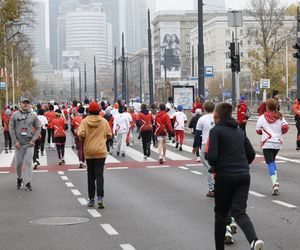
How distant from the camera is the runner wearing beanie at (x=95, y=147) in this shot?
12352 mm

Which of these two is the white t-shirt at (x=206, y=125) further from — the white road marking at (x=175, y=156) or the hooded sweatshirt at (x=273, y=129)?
the white road marking at (x=175, y=156)

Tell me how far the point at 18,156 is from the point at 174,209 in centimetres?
446

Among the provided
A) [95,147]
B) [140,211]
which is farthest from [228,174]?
[95,147]

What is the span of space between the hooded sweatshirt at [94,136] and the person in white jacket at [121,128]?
39.8 ft

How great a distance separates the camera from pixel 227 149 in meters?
7.80

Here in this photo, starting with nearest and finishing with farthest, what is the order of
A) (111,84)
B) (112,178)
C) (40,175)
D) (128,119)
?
(112,178)
(40,175)
(128,119)
(111,84)

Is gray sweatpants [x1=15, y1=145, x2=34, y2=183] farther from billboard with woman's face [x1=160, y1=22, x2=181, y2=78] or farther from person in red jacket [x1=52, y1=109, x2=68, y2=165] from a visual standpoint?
billboard with woman's face [x1=160, y1=22, x2=181, y2=78]

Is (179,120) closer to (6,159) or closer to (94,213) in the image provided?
(6,159)

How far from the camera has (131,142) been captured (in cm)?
3180

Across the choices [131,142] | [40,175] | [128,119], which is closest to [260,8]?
[131,142]

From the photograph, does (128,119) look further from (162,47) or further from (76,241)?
(162,47)

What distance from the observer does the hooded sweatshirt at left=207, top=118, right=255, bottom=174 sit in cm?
773

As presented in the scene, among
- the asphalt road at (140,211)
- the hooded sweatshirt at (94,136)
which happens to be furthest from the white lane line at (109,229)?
the hooded sweatshirt at (94,136)

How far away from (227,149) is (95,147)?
484 cm
